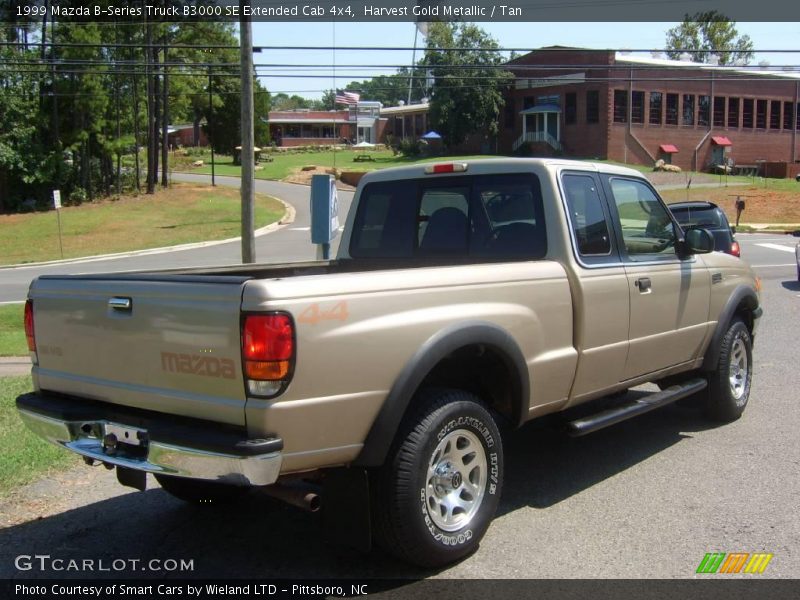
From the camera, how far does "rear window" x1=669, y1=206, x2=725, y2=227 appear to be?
41.3 ft

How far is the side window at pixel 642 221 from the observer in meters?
5.53

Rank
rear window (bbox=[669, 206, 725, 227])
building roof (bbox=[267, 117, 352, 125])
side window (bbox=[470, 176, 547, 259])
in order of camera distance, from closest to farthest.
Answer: side window (bbox=[470, 176, 547, 259]) → rear window (bbox=[669, 206, 725, 227]) → building roof (bbox=[267, 117, 352, 125])

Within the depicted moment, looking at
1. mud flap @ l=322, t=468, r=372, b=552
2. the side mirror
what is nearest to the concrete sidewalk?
mud flap @ l=322, t=468, r=372, b=552

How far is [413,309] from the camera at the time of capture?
3.79 metres

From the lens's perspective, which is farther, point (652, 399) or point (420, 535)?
point (652, 399)

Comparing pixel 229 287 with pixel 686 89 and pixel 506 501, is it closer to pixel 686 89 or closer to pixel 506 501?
pixel 506 501

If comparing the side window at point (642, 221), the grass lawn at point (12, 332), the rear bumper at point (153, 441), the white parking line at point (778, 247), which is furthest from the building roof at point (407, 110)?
the rear bumper at point (153, 441)

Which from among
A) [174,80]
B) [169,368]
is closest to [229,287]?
→ [169,368]

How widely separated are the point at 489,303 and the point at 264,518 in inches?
75.0

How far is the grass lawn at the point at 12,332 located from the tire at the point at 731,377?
8.29 meters

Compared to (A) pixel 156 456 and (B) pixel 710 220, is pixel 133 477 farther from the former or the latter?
(B) pixel 710 220

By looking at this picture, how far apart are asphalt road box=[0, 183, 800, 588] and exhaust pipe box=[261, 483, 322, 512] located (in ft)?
1.51

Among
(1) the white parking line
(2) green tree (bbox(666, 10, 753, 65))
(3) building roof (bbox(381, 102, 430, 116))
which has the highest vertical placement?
(2) green tree (bbox(666, 10, 753, 65))

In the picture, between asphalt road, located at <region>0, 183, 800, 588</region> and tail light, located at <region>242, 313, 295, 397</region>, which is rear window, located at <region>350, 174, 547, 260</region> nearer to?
asphalt road, located at <region>0, 183, 800, 588</region>
